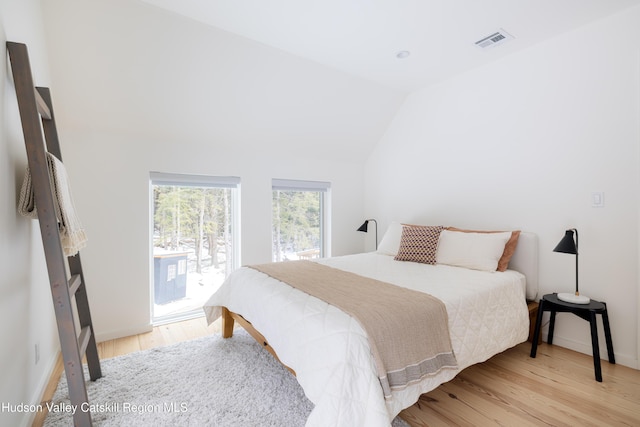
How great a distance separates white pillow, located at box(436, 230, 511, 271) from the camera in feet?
8.43

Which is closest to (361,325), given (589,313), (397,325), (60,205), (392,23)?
(397,325)

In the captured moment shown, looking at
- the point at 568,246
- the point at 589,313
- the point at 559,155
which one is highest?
the point at 559,155

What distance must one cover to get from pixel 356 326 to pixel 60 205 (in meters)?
1.62

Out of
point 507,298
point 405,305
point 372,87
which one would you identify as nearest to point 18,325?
point 405,305

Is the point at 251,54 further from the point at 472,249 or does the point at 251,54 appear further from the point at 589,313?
the point at 589,313

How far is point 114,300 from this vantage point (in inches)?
109

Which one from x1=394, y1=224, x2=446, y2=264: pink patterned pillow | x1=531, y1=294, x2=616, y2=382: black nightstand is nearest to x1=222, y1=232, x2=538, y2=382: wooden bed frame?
x1=531, y1=294, x2=616, y2=382: black nightstand

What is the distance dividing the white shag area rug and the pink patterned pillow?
4.93 ft

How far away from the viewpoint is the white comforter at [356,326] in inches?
52.0

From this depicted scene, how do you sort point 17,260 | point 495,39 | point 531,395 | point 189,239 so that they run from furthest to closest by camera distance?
point 189,239 < point 495,39 < point 531,395 < point 17,260

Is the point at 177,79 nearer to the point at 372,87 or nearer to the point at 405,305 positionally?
the point at 372,87

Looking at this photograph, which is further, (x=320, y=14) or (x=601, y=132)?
(x=601, y=132)

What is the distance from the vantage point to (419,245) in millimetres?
2949

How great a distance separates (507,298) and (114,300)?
3.24 meters
